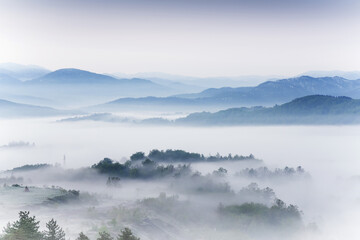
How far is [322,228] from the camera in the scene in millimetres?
16156

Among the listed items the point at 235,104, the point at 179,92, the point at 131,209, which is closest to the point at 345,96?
the point at 235,104

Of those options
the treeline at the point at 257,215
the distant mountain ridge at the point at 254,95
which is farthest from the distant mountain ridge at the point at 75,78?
the treeline at the point at 257,215

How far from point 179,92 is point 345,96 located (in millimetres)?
20478

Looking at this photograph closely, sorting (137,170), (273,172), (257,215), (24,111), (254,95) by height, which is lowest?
(273,172)

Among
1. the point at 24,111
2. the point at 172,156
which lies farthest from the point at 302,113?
the point at 24,111

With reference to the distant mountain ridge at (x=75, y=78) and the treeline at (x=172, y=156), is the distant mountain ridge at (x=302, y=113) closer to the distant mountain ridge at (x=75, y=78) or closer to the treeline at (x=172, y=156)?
the treeline at (x=172, y=156)

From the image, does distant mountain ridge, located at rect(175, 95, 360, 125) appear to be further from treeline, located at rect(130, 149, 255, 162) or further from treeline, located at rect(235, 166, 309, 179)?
treeline, located at rect(130, 149, 255, 162)

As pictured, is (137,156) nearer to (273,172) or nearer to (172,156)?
(172,156)

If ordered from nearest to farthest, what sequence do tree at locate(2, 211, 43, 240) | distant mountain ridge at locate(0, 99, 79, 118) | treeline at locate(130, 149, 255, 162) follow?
tree at locate(2, 211, 43, 240), distant mountain ridge at locate(0, 99, 79, 118), treeline at locate(130, 149, 255, 162)

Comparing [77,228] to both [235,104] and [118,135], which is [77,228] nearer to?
[118,135]

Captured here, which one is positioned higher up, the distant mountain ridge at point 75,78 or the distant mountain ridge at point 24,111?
the distant mountain ridge at point 75,78

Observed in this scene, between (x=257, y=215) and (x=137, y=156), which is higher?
(x=137, y=156)

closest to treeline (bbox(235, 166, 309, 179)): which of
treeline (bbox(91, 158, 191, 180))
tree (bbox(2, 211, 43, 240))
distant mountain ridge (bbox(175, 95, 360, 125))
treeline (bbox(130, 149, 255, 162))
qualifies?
treeline (bbox(130, 149, 255, 162))

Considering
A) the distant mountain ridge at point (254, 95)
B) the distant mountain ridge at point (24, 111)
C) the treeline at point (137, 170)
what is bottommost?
the treeline at point (137, 170)
